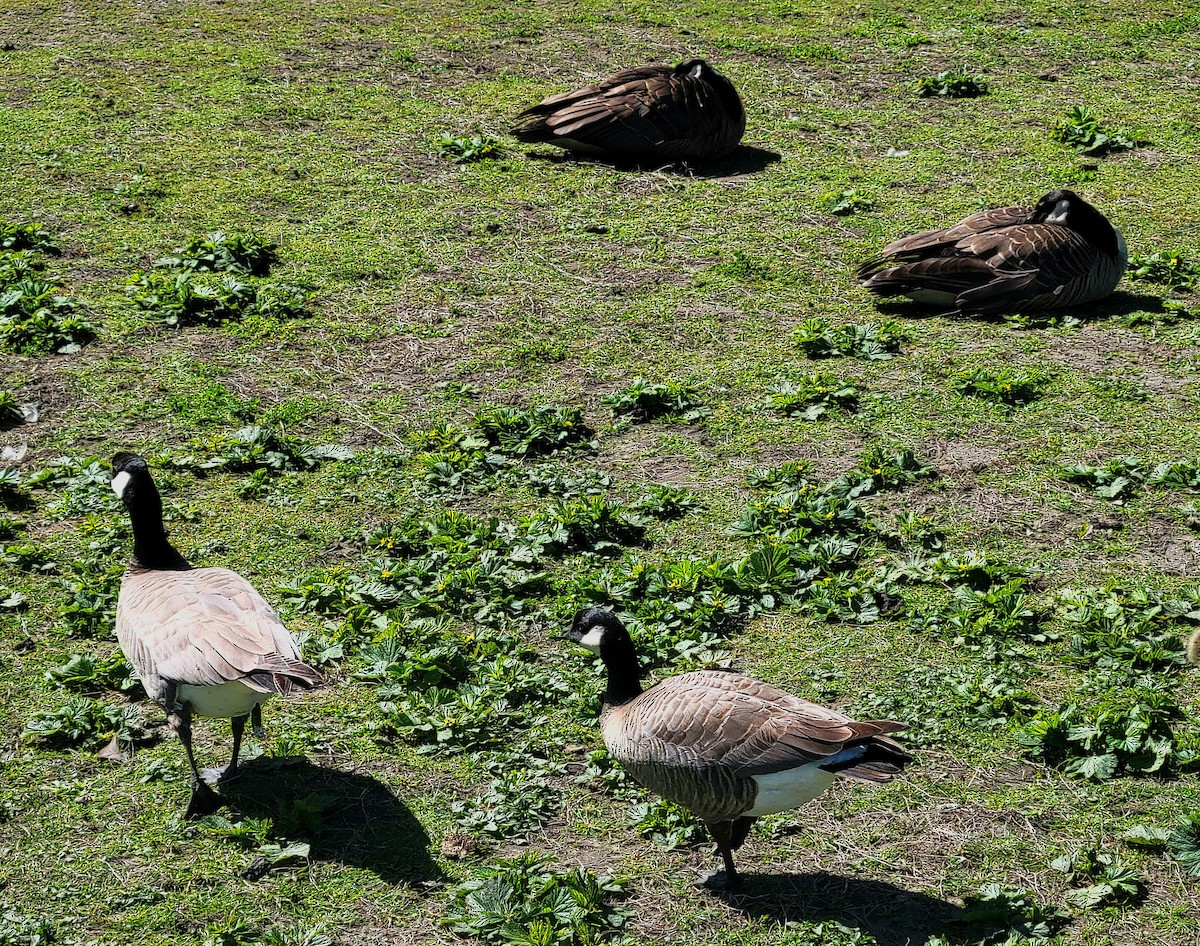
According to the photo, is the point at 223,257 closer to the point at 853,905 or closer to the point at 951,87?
the point at 853,905

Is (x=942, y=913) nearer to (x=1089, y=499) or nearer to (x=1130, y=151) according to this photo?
(x=1089, y=499)

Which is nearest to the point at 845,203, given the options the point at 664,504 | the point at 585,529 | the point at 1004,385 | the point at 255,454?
the point at 1004,385

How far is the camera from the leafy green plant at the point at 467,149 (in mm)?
10820

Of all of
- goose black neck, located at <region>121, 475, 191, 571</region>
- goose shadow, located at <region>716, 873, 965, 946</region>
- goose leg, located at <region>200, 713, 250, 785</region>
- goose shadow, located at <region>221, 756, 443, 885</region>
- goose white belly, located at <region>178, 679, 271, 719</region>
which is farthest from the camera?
goose black neck, located at <region>121, 475, 191, 571</region>

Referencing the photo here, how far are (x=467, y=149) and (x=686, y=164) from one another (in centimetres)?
196

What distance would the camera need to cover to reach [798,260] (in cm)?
934

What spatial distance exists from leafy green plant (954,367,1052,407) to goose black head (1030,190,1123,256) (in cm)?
133

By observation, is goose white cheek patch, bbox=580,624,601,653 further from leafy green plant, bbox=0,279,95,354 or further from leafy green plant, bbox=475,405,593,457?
leafy green plant, bbox=0,279,95,354

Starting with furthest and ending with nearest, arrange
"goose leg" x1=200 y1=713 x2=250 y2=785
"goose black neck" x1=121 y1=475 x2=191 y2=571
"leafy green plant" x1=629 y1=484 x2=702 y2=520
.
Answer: "leafy green plant" x1=629 y1=484 x2=702 y2=520 < "goose black neck" x1=121 y1=475 x2=191 y2=571 < "goose leg" x1=200 y1=713 x2=250 y2=785

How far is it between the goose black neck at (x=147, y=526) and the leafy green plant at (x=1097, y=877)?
376cm

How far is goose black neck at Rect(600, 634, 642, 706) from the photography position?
4.72 metres

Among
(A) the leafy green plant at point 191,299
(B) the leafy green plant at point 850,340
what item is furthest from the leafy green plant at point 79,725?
(B) the leafy green plant at point 850,340

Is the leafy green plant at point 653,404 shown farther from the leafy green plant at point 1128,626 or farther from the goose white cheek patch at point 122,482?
the goose white cheek patch at point 122,482

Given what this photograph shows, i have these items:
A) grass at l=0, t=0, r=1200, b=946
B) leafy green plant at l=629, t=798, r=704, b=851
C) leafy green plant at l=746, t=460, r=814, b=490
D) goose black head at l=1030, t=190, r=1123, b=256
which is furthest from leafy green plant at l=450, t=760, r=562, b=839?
goose black head at l=1030, t=190, r=1123, b=256
